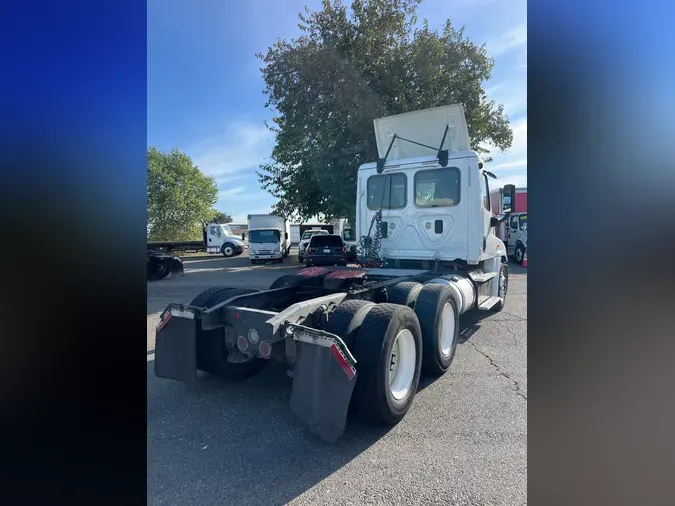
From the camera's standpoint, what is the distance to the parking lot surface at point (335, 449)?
2.49 meters

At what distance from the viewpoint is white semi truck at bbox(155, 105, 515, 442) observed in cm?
306

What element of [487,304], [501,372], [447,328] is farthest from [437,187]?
[501,372]

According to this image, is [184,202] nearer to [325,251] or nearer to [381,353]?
[325,251]

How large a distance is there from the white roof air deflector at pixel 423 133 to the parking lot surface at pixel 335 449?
11.9 feet

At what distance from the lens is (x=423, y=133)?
21.4 feet

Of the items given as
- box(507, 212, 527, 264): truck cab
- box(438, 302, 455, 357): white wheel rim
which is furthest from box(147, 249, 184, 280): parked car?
box(507, 212, 527, 264): truck cab

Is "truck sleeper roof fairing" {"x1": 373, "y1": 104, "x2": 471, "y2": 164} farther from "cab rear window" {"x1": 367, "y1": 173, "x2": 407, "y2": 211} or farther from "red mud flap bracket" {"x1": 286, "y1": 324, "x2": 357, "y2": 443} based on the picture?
"red mud flap bracket" {"x1": 286, "y1": 324, "x2": 357, "y2": 443}

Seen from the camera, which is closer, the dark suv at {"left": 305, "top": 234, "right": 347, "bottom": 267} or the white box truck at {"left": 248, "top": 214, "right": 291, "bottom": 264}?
the dark suv at {"left": 305, "top": 234, "right": 347, "bottom": 267}

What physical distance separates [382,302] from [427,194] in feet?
7.76

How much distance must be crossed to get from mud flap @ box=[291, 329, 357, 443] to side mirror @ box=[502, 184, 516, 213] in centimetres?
502

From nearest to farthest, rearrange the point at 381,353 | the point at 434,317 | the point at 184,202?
the point at 381,353, the point at 434,317, the point at 184,202

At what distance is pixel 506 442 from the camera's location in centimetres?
304
